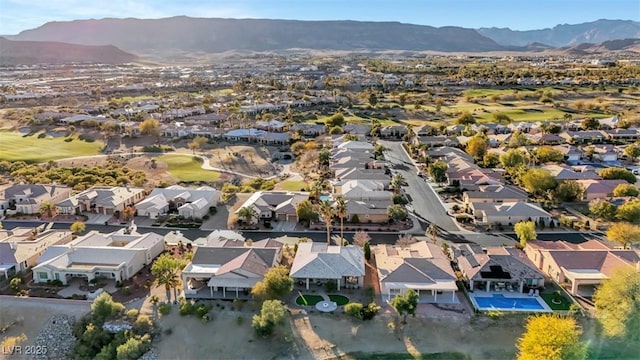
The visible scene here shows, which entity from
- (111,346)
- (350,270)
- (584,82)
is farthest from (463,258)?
(584,82)

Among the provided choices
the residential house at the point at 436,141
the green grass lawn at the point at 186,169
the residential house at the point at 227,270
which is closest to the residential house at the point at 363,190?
the residential house at the point at 227,270

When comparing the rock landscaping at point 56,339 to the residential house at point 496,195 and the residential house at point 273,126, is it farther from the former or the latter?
the residential house at point 273,126

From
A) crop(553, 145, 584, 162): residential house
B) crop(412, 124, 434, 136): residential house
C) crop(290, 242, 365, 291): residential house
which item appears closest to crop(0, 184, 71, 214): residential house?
crop(290, 242, 365, 291): residential house

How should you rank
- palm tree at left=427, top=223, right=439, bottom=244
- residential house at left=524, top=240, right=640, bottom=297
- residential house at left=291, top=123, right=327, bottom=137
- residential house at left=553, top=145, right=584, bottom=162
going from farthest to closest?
residential house at left=291, top=123, right=327, bottom=137 → residential house at left=553, top=145, right=584, bottom=162 → palm tree at left=427, top=223, right=439, bottom=244 → residential house at left=524, top=240, right=640, bottom=297

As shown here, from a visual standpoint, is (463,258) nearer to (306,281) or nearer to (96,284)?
(306,281)

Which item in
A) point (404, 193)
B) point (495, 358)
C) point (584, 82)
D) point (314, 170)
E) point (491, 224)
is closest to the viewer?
point (495, 358)

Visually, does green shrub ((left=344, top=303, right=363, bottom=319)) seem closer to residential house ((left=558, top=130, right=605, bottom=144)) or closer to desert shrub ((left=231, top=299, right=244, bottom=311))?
desert shrub ((left=231, top=299, right=244, bottom=311))
